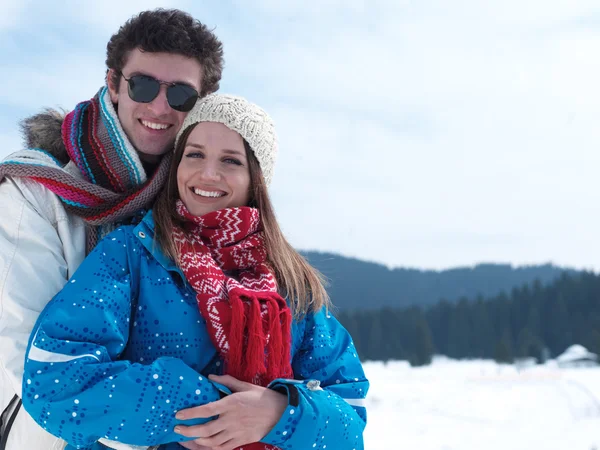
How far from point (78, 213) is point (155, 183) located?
0.30m

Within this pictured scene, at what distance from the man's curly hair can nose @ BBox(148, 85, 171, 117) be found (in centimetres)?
18

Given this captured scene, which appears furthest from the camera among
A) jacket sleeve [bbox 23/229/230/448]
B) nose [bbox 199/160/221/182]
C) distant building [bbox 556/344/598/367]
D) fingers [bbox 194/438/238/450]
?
distant building [bbox 556/344/598/367]

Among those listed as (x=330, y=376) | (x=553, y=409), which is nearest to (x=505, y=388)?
(x=553, y=409)

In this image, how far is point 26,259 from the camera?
75.9 inches

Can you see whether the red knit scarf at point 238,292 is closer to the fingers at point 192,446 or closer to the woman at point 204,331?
the woman at point 204,331

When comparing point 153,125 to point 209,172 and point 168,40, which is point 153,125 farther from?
point 209,172

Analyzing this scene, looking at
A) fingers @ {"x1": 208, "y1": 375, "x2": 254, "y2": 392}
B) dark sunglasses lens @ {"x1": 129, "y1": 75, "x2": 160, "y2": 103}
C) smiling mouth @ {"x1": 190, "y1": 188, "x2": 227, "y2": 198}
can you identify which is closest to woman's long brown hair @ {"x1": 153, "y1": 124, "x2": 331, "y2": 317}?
A: smiling mouth @ {"x1": 190, "y1": 188, "x2": 227, "y2": 198}

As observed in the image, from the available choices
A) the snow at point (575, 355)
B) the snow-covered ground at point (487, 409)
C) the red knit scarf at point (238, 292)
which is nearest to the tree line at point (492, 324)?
the snow at point (575, 355)

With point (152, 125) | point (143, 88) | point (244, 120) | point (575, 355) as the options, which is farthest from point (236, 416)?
point (575, 355)

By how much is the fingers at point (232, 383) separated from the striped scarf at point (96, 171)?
715mm

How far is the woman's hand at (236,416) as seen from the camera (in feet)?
5.70

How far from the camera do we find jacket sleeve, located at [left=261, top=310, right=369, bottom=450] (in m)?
1.87

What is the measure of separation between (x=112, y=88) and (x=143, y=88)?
19 cm

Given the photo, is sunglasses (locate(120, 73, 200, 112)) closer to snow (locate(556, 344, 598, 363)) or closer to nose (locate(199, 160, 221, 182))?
nose (locate(199, 160, 221, 182))
